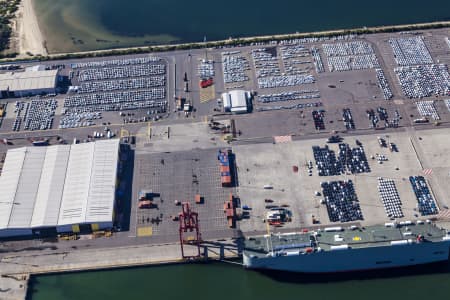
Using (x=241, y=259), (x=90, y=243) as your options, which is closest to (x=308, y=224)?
(x=241, y=259)

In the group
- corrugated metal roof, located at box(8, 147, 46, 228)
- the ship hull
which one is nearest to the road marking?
the ship hull

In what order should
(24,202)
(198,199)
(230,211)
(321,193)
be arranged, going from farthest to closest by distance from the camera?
1. (321,193)
2. (198,199)
3. (24,202)
4. (230,211)

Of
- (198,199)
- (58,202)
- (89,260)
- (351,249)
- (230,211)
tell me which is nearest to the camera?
(351,249)

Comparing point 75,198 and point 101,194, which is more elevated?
point 101,194

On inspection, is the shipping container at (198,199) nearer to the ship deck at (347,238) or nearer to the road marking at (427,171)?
the ship deck at (347,238)

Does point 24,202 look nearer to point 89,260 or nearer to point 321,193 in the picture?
point 89,260

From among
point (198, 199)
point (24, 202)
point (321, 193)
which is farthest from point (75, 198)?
point (321, 193)
